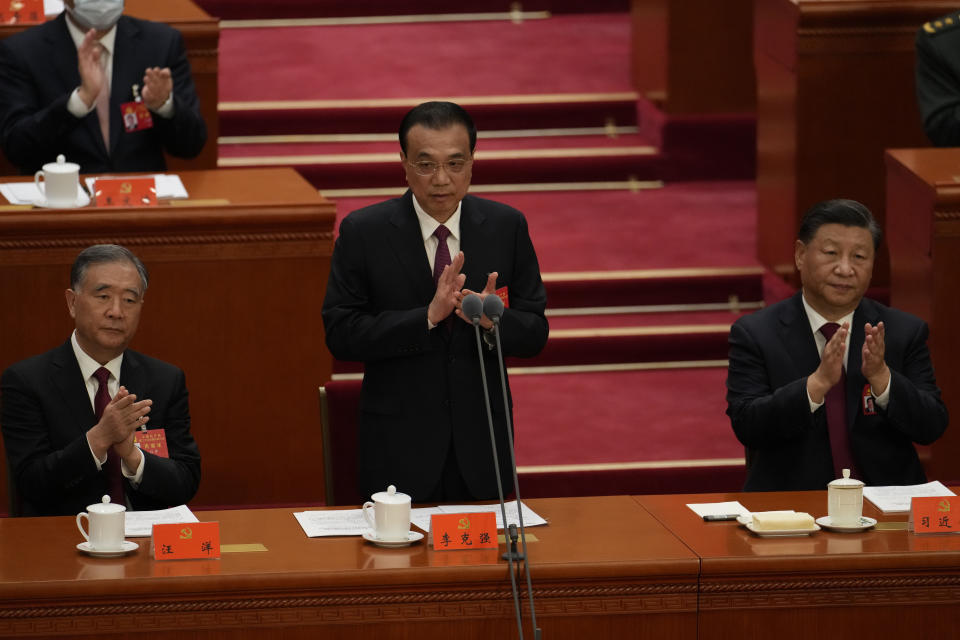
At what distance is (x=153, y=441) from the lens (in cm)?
380

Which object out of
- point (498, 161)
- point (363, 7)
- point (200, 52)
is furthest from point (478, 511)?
point (363, 7)

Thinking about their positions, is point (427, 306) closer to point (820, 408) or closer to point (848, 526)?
point (820, 408)

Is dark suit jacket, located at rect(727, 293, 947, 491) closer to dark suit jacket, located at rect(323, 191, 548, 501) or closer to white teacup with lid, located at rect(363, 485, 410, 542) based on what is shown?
dark suit jacket, located at rect(323, 191, 548, 501)

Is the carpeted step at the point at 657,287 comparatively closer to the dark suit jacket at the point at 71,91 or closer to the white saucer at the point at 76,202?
the dark suit jacket at the point at 71,91

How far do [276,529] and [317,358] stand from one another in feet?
4.15

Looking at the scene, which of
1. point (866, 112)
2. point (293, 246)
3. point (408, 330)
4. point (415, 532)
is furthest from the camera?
point (866, 112)

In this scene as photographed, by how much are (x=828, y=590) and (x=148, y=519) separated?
142 centimetres

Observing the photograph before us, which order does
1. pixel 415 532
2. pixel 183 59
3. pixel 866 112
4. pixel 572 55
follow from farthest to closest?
pixel 572 55, pixel 866 112, pixel 183 59, pixel 415 532

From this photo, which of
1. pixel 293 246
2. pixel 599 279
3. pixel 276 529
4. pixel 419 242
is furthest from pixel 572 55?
pixel 276 529

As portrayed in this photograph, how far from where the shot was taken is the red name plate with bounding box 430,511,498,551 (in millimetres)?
3348

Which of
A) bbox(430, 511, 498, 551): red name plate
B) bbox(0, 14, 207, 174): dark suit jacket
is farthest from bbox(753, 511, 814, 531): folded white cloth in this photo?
bbox(0, 14, 207, 174): dark suit jacket

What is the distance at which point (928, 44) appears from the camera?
5387 mm

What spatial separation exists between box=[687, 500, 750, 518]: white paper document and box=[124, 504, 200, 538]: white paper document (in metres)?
1.08

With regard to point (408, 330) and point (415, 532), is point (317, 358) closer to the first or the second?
point (408, 330)
